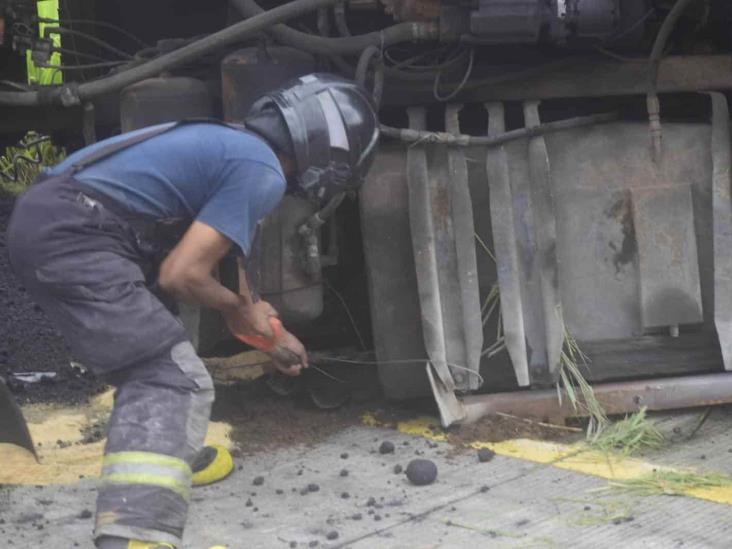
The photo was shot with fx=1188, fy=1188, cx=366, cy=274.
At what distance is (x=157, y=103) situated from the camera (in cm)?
467

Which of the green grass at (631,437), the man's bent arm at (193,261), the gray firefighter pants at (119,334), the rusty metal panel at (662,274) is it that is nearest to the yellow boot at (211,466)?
the gray firefighter pants at (119,334)

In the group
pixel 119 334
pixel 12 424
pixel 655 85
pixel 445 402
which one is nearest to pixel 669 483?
pixel 445 402

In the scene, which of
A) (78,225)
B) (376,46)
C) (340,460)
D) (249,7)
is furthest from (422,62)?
(78,225)

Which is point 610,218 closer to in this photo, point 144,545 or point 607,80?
point 607,80

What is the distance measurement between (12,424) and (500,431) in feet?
5.98

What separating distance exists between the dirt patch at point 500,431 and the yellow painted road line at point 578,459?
0.03 meters

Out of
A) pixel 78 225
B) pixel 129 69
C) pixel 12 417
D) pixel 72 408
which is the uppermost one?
pixel 129 69

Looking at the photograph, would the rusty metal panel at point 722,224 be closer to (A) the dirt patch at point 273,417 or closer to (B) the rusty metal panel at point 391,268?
(B) the rusty metal panel at point 391,268

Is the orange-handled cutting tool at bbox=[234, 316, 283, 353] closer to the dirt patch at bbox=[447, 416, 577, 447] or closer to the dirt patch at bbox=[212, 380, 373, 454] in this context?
the dirt patch at bbox=[212, 380, 373, 454]

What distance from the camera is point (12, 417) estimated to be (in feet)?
13.6

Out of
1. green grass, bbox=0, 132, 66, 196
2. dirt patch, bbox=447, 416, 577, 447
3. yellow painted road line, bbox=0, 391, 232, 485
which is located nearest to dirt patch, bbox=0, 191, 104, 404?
yellow painted road line, bbox=0, 391, 232, 485

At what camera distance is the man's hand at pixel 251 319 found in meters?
3.59

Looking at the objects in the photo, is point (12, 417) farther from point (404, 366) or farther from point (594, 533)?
point (594, 533)

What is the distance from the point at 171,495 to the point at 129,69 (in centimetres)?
218
